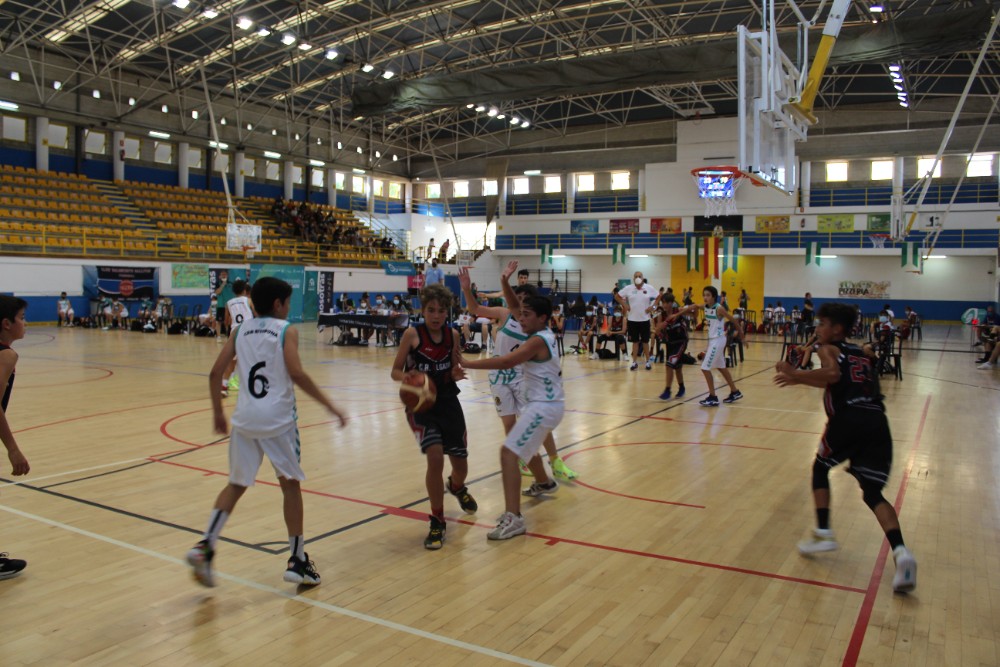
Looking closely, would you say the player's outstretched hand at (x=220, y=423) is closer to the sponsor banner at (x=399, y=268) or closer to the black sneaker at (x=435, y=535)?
the black sneaker at (x=435, y=535)

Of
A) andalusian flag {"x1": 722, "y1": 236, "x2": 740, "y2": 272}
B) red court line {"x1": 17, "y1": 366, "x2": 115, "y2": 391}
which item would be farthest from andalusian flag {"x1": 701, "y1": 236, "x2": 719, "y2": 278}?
red court line {"x1": 17, "y1": 366, "x2": 115, "y2": 391}

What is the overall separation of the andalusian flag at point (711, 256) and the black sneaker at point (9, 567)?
3074 centimetres

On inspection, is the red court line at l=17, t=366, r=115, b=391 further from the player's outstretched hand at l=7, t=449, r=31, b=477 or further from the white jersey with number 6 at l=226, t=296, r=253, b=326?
the player's outstretched hand at l=7, t=449, r=31, b=477

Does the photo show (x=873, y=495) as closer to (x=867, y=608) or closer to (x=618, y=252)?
(x=867, y=608)

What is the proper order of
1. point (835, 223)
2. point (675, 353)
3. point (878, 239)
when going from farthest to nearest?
point (835, 223)
point (878, 239)
point (675, 353)

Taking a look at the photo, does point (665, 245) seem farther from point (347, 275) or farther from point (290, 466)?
point (290, 466)

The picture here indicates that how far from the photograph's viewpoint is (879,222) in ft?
104

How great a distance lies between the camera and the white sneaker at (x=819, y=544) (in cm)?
475

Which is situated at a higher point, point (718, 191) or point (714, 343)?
point (718, 191)

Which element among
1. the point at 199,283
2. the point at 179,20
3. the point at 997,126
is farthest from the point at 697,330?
the point at 179,20

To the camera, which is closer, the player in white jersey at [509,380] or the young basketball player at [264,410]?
the young basketball player at [264,410]

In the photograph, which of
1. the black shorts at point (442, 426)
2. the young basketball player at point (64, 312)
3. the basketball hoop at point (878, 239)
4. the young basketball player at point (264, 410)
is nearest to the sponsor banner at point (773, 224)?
the basketball hoop at point (878, 239)

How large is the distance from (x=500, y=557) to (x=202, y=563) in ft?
5.57

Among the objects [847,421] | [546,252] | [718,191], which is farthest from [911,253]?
[847,421]
